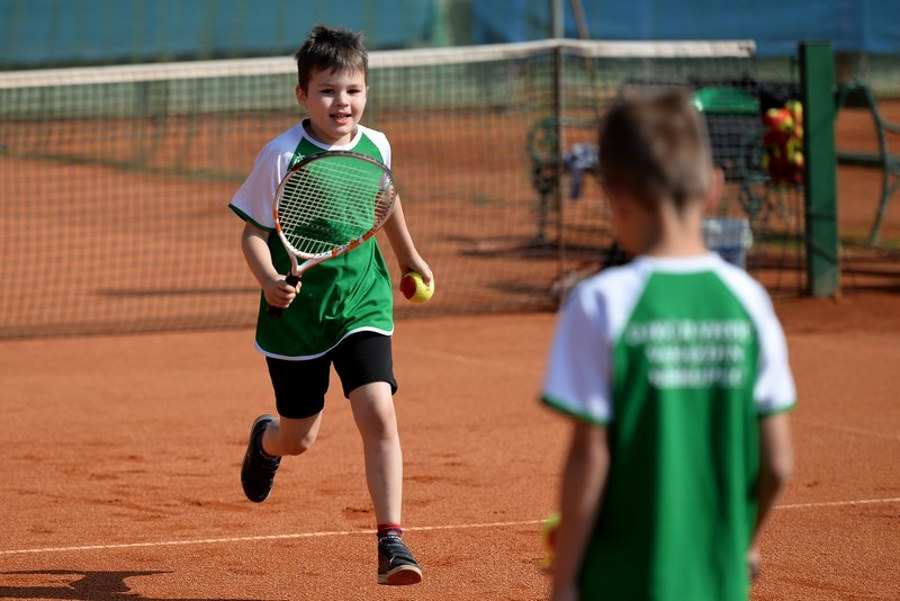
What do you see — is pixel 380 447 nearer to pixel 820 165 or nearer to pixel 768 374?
pixel 768 374

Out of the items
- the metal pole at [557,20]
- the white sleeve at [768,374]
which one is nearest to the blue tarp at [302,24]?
the metal pole at [557,20]

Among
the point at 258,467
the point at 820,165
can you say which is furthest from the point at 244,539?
the point at 820,165

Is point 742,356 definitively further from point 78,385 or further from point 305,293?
point 78,385

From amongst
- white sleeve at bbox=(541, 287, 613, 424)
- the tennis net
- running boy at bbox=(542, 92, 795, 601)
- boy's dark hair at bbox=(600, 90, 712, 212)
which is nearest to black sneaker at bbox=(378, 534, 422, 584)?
running boy at bbox=(542, 92, 795, 601)

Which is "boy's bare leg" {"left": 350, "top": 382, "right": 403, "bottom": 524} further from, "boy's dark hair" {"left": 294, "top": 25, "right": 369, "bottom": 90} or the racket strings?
"boy's dark hair" {"left": 294, "top": 25, "right": 369, "bottom": 90}

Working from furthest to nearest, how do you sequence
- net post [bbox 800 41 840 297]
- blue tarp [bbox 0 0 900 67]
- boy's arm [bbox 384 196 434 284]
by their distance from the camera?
blue tarp [bbox 0 0 900 67], net post [bbox 800 41 840 297], boy's arm [bbox 384 196 434 284]

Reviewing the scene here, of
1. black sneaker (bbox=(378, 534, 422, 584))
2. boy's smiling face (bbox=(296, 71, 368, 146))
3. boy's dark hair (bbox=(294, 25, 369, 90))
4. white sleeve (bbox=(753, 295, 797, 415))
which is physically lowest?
black sneaker (bbox=(378, 534, 422, 584))

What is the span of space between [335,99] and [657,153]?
2.11 meters

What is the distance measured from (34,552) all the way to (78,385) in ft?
10.8

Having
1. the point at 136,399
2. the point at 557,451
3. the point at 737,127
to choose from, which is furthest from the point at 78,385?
the point at 737,127

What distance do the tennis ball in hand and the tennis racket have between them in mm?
188

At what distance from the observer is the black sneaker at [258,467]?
4.55m

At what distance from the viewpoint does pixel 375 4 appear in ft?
74.4

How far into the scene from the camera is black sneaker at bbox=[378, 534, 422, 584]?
12.4ft
